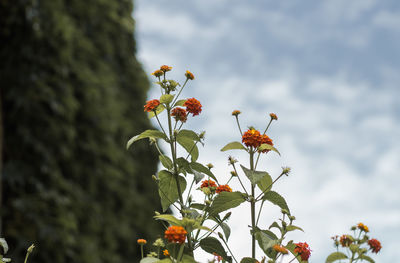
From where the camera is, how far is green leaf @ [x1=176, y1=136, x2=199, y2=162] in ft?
4.19

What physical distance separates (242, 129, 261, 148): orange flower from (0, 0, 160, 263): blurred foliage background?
2.95 meters

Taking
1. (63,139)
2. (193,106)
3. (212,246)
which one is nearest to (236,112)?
(193,106)

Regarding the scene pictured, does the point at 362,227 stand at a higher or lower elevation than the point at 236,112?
lower

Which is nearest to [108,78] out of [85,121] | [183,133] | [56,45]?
[85,121]

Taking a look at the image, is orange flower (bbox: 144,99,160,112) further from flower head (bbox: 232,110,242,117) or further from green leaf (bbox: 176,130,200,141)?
flower head (bbox: 232,110,242,117)

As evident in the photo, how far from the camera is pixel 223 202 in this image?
1.09 m

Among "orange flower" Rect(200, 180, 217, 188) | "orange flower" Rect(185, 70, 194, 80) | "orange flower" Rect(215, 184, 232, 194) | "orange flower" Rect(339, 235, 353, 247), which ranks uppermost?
"orange flower" Rect(185, 70, 194, 80)

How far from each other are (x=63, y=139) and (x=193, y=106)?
10.2 feet

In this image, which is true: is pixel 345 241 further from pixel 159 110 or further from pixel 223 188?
pixel 159 110

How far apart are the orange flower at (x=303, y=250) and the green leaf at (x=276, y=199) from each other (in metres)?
0.10

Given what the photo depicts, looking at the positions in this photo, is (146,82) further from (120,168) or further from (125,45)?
(120,168)

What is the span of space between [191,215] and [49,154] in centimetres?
303

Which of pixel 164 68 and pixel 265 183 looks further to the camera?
pixel 164 68

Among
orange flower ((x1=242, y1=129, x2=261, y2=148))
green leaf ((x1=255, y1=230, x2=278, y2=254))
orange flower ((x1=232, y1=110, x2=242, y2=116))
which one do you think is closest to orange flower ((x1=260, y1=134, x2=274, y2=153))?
orange flower ((x1=242, y1=129, x2=261, y2=148))
